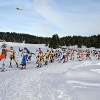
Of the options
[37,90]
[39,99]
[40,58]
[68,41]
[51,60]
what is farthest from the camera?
[68,41]

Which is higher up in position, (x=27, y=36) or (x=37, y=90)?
(x=27, y=36)

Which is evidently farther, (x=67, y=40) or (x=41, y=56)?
(x=67, y=40)

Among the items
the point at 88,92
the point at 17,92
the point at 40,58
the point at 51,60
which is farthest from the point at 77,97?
the point at 51,60

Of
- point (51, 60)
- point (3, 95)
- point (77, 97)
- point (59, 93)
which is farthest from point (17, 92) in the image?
point (51, 60)

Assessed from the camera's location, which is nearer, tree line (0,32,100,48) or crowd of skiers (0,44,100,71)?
crowd of skiers (0,44,100,71)

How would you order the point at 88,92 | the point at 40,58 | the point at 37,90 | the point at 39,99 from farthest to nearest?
the point at 40,58
the point at 37,90
the point at 88,92
the point at 39,99

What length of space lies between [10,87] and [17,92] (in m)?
1.05

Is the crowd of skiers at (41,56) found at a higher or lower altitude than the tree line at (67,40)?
lower

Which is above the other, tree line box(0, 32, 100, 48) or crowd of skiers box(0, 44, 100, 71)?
tree line box(0, 32, 100, 48)

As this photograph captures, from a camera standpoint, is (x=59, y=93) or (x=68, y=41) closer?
(x=59, y=93)

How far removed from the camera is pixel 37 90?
1004 cm

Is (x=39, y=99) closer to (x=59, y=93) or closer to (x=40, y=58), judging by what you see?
(x=59, y=93)

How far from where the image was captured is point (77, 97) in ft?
28.8

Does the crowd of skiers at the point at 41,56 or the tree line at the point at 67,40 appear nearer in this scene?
the crowd of skiers at the point at 41,56
